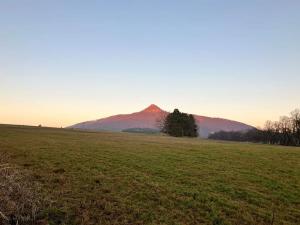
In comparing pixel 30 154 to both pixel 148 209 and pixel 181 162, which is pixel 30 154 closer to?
pixel 181 162

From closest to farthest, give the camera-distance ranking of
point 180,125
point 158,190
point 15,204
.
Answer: point 15,204, point 158,190, point 180,125

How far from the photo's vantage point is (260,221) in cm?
1455

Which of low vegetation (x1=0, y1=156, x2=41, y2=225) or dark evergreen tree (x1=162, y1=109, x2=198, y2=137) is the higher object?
dark evergreen tree (x1=162, y1=109, x2=198, y2=137)

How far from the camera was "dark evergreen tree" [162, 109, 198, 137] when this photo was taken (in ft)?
430

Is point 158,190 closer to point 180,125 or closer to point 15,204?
point 15,204

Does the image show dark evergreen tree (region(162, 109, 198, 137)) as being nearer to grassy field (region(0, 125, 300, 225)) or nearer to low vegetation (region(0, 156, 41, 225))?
grassy field (region(0, 125, 300, 225))

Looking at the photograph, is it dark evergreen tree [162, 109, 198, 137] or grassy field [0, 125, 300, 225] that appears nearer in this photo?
grassy field [0, 125, 300, 225]

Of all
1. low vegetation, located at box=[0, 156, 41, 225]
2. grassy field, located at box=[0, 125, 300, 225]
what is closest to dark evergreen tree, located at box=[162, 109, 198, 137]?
grassy field, located at box=[0, 125, 300, 225]

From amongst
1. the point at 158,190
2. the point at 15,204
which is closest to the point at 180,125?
the point at 158,190

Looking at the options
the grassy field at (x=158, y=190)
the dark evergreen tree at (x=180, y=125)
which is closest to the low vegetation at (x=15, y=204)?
the grassy field at (x=158, y=190)

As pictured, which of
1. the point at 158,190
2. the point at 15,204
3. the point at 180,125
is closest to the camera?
the point at 15,204

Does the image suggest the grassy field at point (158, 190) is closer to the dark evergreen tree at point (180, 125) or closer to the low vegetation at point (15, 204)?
the low vegetation at point (15, 204)

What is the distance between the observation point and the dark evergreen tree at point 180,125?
131125mm

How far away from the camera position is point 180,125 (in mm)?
132000
